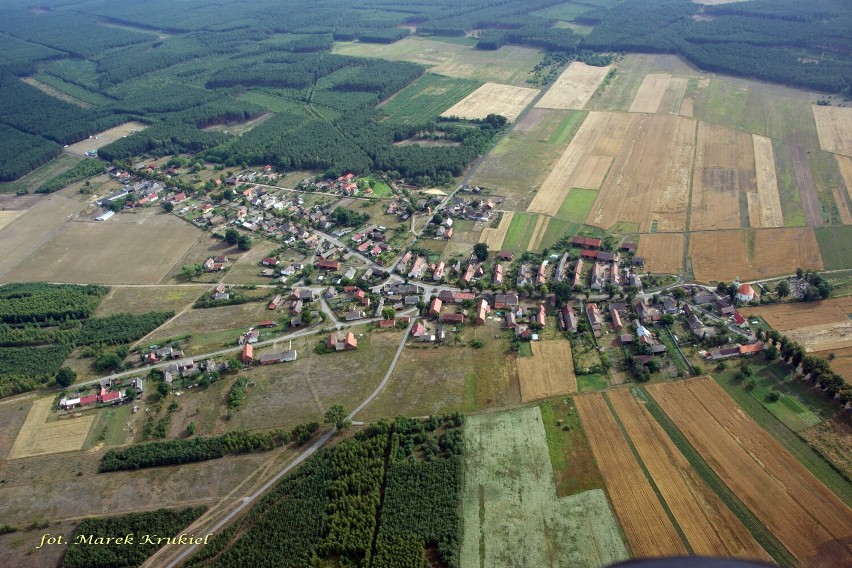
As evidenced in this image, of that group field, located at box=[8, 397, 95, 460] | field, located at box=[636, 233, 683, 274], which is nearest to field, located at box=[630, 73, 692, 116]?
field, located at box=[636, 233, 683, 274]

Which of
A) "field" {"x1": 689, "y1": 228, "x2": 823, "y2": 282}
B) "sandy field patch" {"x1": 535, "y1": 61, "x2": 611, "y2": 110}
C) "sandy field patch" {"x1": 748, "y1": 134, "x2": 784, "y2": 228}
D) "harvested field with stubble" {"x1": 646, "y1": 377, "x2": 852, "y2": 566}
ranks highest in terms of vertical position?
"sandy field patch" {"x1": 535, "y1": 61, "x2": 611, "y2": 110}

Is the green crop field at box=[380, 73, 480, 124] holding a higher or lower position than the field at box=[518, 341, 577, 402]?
higher

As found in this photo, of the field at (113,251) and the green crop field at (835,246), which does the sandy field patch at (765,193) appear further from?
the field at (113,251)

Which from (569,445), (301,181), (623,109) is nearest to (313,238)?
(301,181)

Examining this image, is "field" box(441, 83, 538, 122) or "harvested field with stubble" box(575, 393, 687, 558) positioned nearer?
"harvested field with stubble" box(575, 393, 687, 558)

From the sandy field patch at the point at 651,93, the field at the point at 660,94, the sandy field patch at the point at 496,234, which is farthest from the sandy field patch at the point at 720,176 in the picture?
the sandy field patch at the point at 496,234

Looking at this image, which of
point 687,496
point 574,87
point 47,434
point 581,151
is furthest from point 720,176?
point 47,434

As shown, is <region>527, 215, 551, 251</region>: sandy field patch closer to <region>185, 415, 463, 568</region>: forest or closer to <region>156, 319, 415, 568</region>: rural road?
<region>156, 319, 415, 568</region>: rural road
